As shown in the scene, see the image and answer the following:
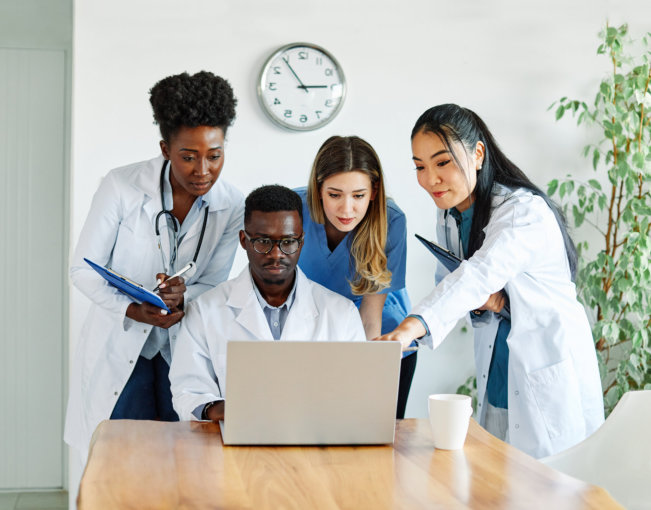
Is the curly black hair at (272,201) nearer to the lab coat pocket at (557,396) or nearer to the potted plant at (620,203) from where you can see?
the lab coat pocket at (557,396)

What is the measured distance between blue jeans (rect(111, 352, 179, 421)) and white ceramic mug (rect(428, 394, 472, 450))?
1063 millimetres

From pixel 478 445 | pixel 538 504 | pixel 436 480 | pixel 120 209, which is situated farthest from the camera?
pixel 120 209

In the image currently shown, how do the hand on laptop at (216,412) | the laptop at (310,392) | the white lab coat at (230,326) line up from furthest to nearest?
the white lab coat at (230,326) < the hand on laptop at (216,412) < the laptop at (310,392)

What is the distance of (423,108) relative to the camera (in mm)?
3406

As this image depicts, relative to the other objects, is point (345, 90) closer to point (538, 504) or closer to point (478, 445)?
point (478, 445)

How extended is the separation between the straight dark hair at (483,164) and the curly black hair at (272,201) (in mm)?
384

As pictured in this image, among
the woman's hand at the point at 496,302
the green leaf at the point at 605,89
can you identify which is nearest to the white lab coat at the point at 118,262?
the woman's hand at the point at 496,302

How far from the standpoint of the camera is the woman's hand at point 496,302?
2088 mm

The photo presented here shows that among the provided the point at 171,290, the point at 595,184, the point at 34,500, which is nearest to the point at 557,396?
the point at 171,290

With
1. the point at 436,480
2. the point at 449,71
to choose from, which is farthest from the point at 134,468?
the point at 449,71

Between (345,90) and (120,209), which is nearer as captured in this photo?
(120,209)

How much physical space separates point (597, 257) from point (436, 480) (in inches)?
92.2

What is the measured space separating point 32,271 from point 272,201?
214cm

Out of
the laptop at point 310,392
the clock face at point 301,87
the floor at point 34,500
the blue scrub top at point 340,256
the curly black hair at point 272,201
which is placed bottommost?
the floor at point 34,500
